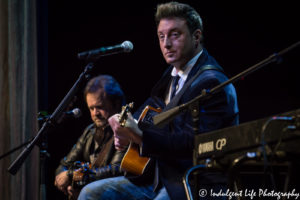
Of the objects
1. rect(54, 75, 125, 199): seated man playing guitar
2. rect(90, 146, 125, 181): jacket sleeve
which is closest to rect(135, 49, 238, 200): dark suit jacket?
rect(90, 146, 125, 181): jacket sleeve

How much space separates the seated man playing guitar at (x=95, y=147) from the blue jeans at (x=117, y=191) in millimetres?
563

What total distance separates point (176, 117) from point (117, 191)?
750 millimetres

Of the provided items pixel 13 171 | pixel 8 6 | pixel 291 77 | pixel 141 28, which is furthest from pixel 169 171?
pixel 8 6

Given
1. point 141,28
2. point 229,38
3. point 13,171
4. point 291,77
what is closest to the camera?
point 13,171

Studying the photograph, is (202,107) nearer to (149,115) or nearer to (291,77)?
(149,115)

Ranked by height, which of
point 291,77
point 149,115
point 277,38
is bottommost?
point 149,115

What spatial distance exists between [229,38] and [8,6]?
2.29 meters

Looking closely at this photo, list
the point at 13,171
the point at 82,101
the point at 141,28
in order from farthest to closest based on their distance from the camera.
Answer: the point at 82,101 < the point at 141,28 < the point at 13,171

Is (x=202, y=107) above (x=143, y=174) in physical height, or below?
above

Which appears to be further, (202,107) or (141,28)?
(141,28)

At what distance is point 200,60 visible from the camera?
286cm

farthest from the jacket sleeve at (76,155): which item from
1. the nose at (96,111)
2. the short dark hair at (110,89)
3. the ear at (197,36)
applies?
the ear at (197,36)

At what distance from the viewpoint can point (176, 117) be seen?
266 centimetres

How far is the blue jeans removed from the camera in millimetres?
2857
